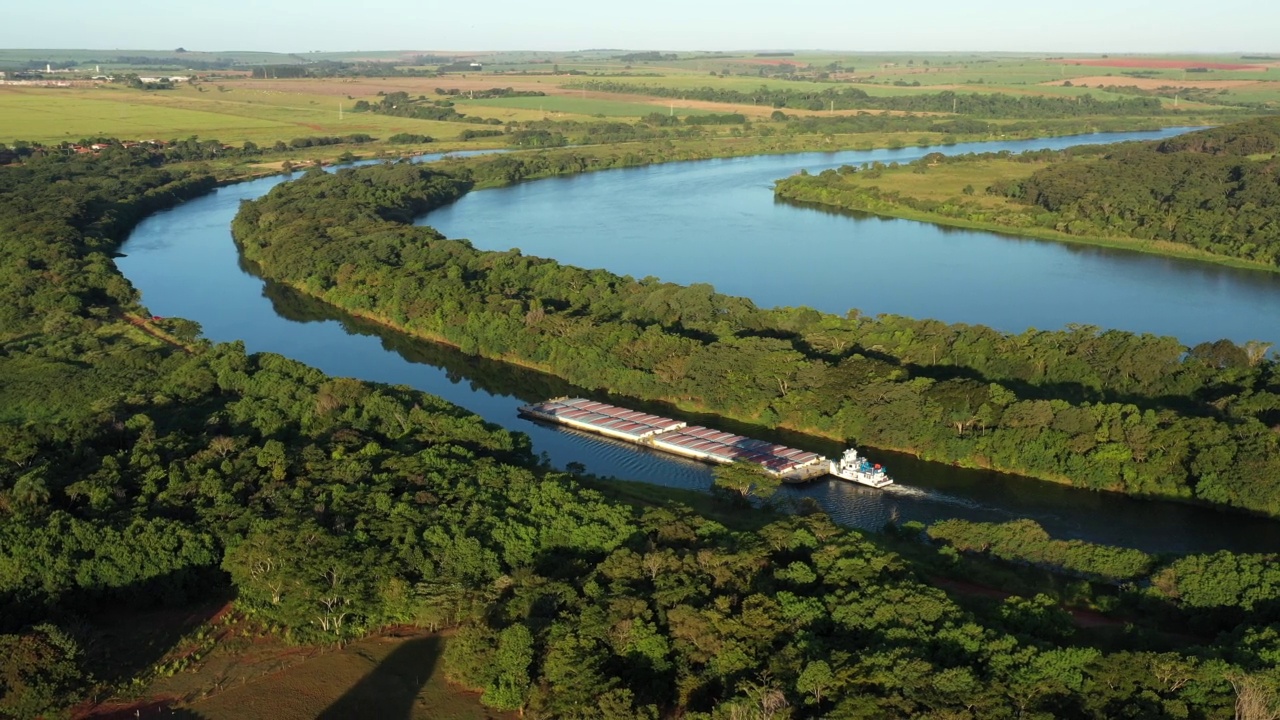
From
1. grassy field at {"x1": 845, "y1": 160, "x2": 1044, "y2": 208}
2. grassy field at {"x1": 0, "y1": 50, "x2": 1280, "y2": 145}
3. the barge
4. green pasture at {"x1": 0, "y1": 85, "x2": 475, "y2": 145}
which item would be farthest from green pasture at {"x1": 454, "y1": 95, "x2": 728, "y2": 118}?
the barge

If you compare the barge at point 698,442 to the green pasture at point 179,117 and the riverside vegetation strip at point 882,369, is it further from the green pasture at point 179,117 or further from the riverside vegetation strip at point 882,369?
the green pasture at point 179,117

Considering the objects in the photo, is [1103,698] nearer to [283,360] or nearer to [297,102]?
[283,360]

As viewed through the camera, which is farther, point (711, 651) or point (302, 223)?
point (302, 223)

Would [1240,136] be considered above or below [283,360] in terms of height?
above

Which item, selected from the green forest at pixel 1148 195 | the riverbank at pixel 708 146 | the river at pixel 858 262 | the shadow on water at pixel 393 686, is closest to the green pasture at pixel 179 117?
the riverbank at pixel 708 146

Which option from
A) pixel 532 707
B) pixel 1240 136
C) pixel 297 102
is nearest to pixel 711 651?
pixel 532 707

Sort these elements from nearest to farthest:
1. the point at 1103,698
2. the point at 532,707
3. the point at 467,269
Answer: the point at 1103,698 → the point at 532,707 → the point at 467,269

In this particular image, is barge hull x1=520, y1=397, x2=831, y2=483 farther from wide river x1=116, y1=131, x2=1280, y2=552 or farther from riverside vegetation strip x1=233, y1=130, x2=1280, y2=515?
riverside vegetation strip x1=233, y1=130, x2=1280, y2=515
